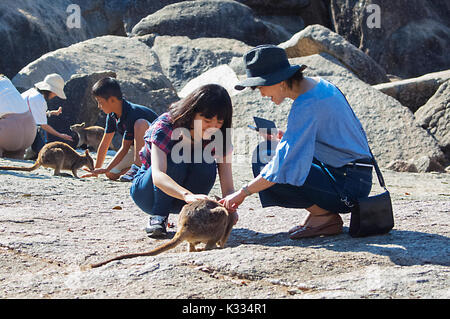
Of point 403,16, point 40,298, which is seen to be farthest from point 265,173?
point 403,16

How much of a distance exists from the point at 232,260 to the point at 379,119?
6.94 meters

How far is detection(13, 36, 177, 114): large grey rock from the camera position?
11.7 metres

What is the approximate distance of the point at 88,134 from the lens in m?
10.9

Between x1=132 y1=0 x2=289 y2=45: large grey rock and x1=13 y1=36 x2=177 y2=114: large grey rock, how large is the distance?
2931 millimetres

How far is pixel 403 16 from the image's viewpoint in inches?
701

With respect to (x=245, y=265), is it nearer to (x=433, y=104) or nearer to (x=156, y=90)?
(x=433, y=104)

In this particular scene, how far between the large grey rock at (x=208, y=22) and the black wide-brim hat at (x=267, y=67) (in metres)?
13.0

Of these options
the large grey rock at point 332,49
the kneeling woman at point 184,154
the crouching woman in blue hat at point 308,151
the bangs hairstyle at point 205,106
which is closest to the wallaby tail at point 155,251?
the kneeling woman at point 184,154

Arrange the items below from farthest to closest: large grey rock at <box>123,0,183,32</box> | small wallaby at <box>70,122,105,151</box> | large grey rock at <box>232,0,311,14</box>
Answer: large grey rock at <box>232,0,311,14</box> < large grey rock at <box>123,0,183,32</box> < small wallaby at <box>70,122,105,151</box>

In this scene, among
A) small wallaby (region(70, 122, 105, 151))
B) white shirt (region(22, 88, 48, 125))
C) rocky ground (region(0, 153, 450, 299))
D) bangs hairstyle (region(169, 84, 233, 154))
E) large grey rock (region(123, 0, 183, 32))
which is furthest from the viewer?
large grey rock (region(123, 0, 183, 32))

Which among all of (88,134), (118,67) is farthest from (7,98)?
(118,67)

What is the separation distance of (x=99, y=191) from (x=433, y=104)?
6582 mm

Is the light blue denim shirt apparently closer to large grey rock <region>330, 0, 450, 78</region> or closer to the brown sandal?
the brown sandal

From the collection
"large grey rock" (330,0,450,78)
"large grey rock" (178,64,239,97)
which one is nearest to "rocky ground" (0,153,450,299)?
"large grey rock" (178,64,239,97)
